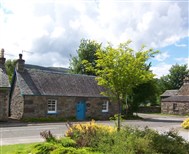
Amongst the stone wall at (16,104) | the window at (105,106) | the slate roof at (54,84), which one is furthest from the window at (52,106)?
the window at (105,106)

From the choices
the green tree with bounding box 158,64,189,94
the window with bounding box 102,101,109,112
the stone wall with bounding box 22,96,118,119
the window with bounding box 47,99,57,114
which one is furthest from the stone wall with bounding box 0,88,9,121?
the green tree with bounding box 158,64,189,94

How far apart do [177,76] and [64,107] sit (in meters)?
66.1

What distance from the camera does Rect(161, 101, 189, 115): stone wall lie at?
2255 inches

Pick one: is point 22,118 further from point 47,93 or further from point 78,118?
point 78,118

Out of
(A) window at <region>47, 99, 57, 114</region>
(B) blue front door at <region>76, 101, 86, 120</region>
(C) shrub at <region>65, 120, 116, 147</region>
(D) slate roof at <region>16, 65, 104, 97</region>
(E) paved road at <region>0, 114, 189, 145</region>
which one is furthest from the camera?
(B) blue front door at <region>76, 101, 86, 120</region>

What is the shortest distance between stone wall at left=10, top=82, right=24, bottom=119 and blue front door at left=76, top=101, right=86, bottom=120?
22.8 ft

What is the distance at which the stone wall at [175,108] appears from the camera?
57.3 m

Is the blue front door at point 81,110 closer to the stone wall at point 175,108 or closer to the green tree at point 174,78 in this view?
the stone wall at point 175,108

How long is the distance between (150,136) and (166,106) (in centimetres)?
5174

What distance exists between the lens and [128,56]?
44.8ft

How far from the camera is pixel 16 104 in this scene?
107 ft

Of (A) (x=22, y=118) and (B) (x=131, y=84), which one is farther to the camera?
(A) (x=22, y=118)

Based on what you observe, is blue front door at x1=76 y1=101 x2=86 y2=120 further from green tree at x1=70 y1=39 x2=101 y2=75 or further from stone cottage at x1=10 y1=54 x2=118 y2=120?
green tree at x1=70 y1=39 x2=101 y2=75

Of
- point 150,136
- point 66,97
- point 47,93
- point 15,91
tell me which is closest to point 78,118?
point 66,97
